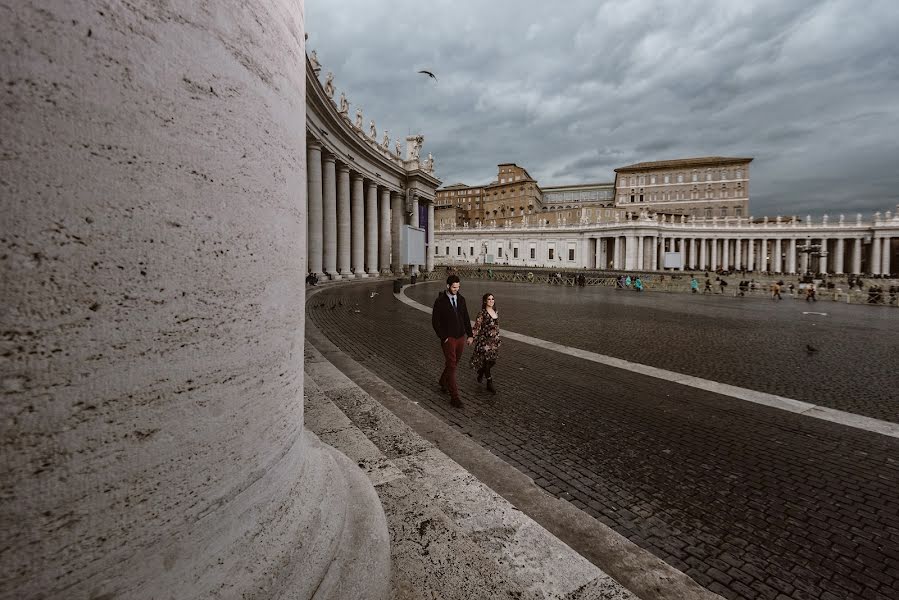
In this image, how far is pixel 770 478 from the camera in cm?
372

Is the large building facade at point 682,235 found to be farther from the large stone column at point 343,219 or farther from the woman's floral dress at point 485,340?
the woman's floral dress at point 485,340

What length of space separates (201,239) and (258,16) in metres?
0.93

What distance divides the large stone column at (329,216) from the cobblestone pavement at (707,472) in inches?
923

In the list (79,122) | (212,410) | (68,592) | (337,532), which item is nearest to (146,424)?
(212,410)

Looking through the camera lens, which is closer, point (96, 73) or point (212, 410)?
Result: point (96, 73)

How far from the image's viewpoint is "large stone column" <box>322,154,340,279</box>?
28469mm

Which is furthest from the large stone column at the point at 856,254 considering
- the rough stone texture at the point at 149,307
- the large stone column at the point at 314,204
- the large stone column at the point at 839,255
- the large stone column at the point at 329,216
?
the rough stone texture at the point at 149,307

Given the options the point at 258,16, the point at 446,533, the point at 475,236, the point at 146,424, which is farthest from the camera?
the point at 475,236

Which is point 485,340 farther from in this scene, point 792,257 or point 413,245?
point 792,257

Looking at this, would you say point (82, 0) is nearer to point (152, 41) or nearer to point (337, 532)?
point (152, 41)

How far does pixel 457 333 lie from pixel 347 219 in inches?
1101

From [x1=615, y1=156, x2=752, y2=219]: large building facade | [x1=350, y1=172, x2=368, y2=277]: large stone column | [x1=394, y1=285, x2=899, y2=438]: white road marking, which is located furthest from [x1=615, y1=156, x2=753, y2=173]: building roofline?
[x1=394, y1=285, x2=899, y2=438]: white road marking

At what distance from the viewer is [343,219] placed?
104 feet

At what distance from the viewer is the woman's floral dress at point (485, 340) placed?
238 inches
